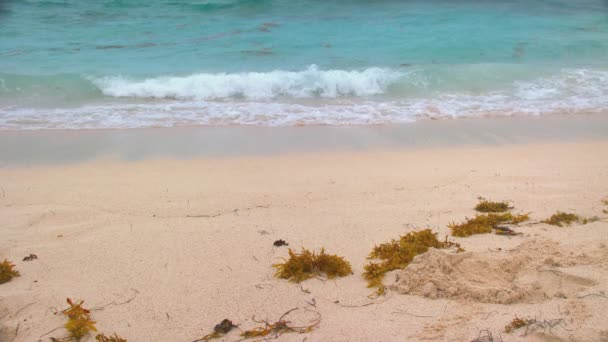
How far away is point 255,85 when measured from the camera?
883 centimetres

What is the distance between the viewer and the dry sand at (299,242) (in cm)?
252

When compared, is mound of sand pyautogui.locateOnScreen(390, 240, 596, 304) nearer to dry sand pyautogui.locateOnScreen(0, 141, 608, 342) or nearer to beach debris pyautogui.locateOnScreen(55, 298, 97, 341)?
dry sand pyautogui.locateOnScreen(0, 141, 608, 342)

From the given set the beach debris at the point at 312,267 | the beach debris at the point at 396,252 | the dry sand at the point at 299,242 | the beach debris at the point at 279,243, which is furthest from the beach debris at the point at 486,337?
the beach debris at the point at 279,243

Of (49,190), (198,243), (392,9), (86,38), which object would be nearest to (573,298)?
(198,243)

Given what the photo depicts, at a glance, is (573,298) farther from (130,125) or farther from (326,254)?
(130,125)

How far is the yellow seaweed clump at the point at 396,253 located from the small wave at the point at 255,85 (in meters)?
Answer: 5.33

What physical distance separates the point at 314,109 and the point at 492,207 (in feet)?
13.3

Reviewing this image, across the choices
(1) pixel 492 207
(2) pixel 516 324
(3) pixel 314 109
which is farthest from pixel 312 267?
(3) pixel 314 109

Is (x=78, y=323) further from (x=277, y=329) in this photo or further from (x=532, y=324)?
(x=532, y=324)

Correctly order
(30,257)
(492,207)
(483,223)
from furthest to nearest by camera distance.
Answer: (492,207) < (483,223) < (30,257)

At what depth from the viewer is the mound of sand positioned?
2598mm

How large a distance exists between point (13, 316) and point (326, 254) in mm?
1713

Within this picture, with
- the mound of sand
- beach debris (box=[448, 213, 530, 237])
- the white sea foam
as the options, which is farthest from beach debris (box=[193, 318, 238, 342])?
the white sea foam

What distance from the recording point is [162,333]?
2484mm
